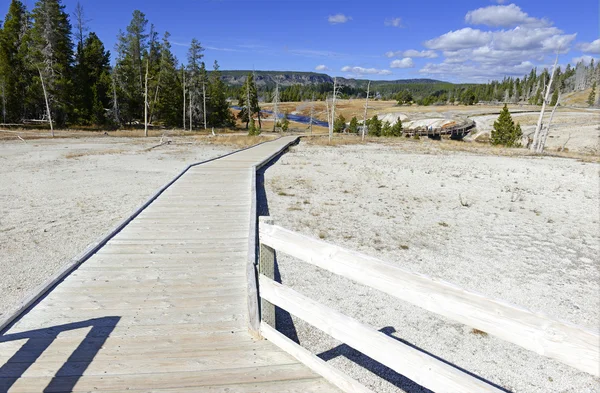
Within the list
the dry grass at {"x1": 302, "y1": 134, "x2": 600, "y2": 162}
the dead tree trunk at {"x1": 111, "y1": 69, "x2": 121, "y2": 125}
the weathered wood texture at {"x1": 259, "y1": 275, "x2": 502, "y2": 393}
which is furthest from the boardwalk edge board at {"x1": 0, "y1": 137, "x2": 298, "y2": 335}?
the dead tree trunk at {"x1": 111, "y1": 69, "x2": 121, "y2": 125}

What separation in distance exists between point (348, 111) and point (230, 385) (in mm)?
113423

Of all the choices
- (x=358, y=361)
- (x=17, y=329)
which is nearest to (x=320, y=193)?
(x=358, y=361)

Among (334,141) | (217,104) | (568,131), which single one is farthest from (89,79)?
(568,131)

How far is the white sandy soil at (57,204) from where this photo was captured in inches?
250

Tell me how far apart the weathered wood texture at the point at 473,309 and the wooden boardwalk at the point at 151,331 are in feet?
3.47

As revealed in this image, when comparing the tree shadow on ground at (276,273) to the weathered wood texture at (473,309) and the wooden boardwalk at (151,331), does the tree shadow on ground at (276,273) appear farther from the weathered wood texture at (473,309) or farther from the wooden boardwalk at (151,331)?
the weathered wood texture at (473,309)

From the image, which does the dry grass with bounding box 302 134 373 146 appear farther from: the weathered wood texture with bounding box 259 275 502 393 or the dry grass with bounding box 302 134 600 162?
the weathered wood texture with bounding box 259 275 502 393

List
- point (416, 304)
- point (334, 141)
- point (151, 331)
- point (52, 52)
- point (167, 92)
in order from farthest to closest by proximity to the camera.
Result: point (167, 92), point (52, 52), point (334, 141), point (151, 331), point (416, 304)

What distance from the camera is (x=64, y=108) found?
4281 centimetres

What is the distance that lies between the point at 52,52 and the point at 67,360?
50.0 meters

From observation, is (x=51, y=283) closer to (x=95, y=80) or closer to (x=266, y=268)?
(x=266, y=268)

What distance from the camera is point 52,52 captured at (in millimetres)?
41375

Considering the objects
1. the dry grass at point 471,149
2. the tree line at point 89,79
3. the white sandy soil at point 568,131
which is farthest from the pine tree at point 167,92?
the white sandy soil at point 568,131

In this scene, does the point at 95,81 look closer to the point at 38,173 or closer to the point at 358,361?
the point at 38,173
